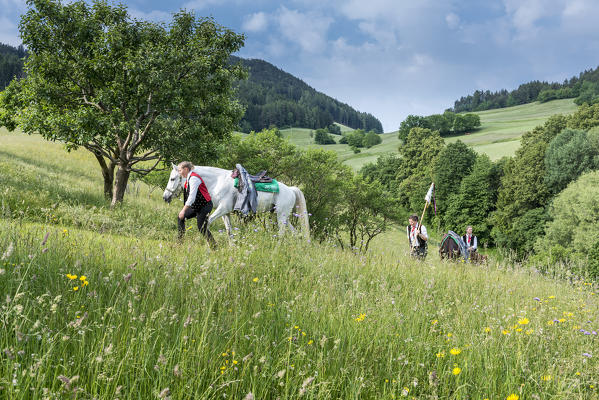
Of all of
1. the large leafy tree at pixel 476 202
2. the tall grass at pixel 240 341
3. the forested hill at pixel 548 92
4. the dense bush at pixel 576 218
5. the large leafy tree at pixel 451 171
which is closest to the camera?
the tall grass at pixel 240 341

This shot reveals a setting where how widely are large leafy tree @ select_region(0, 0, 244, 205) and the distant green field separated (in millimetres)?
47833

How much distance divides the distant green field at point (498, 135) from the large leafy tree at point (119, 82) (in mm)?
47833

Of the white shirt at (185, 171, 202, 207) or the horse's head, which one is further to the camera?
the horse's head

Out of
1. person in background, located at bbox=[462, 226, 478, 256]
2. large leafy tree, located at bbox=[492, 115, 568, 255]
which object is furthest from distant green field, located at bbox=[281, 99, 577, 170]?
person in background, located at bbox=[462, 226, 478, 256]

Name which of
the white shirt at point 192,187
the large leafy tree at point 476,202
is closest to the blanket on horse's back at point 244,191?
the white shirt at point 192,187

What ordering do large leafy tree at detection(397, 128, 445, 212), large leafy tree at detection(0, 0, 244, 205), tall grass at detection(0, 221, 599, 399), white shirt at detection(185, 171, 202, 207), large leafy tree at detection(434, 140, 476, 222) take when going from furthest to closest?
large leafy tree at detection(397, 128, 445, 212) → large leafy tree at detection(434, 140, 476, 222) → large leafy tree at detection(0, 0, 244, 205) → white shirt at detection(185, 171, 202, 207) → tall grass at detection(0, 221, 599, 399)

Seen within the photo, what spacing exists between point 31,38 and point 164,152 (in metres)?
7.04

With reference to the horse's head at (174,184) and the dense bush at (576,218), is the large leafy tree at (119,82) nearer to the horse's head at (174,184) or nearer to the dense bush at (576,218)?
the horse's head at (174,184)

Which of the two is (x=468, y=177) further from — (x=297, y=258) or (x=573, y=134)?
(x=297, y=258)

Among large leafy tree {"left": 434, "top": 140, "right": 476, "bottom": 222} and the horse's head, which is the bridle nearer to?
the horse's head

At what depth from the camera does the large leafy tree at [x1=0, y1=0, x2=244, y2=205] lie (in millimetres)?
15250

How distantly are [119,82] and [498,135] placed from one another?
9998 centimetres

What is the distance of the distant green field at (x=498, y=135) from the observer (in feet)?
264

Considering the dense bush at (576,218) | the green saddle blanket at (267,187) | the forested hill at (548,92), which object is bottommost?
the dense bush at (576,218)
